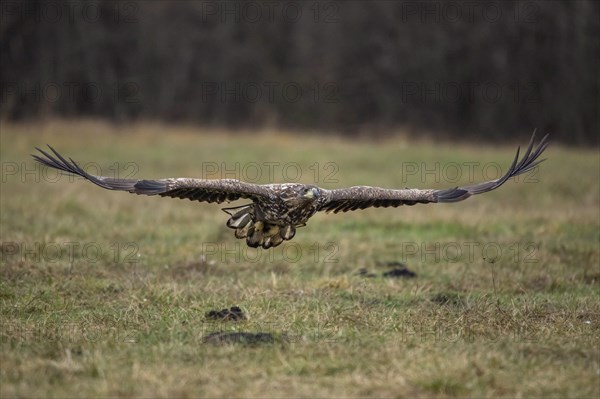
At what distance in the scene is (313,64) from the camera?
29.0m

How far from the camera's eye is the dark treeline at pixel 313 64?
2511 centimetres

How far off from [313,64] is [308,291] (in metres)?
21.7

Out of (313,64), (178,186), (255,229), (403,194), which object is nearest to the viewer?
(178,186)

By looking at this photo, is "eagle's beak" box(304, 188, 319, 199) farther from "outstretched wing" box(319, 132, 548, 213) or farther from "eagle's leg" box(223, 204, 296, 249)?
"eagle's leg" box(223, 204, 296, 249)

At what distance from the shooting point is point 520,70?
25.7 meters

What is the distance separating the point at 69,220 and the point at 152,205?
1936 millimetres

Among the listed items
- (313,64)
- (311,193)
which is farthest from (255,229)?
(313,64)

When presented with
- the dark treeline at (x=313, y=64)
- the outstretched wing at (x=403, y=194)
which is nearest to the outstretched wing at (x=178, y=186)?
the outstretched wing at (x=403, y=194)

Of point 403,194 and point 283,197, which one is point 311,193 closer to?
point 283,197

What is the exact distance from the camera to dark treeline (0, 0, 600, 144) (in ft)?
82.4

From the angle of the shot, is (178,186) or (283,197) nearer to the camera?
(178,186)

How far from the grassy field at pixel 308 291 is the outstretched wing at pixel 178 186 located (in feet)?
2.96

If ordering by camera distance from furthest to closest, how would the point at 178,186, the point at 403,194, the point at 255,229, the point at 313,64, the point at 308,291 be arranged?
the point at 313,64 → the point at 308,291 → the point at 255,229 → the point at 403,194 → the point at 178,186

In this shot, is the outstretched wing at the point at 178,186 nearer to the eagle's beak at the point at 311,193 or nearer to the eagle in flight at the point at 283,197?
the eagle in flight at the point at 283,197
